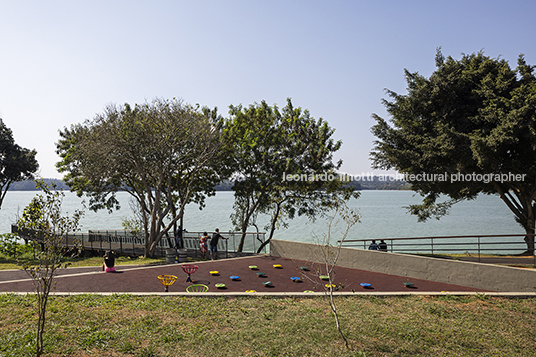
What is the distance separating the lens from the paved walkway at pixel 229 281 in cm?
1134

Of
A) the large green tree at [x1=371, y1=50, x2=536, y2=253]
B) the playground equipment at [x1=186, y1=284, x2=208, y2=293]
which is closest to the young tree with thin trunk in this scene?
the playground equipment at [x1=186, y1=284, x2=208, y2=293]

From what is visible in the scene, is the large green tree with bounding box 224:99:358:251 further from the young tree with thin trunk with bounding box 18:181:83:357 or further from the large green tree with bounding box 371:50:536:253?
the young tree with thin trunk with bounding box 18:181:83:357

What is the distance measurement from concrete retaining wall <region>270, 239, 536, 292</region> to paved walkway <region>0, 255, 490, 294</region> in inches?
11.8

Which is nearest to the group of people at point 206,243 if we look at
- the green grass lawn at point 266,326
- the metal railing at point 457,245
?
the metal railing at point 457,245

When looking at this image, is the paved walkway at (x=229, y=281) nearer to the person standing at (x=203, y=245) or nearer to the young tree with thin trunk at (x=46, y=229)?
the person standing at (x=203, y=245)

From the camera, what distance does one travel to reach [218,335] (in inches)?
285

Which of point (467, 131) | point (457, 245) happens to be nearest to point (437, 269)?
point (467, 131)

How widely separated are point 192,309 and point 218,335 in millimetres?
1845

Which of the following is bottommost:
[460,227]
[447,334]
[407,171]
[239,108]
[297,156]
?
[460,227]

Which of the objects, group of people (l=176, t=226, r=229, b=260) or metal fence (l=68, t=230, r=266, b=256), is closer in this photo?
group of people (l=176, t=226, r=229, b=260)

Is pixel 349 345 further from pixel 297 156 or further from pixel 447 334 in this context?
pixel 297 156

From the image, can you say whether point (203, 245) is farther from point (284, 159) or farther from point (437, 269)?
point (437, 269)

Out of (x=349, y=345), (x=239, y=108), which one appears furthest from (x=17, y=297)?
(x=239, y=108)

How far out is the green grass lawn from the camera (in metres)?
6.63
